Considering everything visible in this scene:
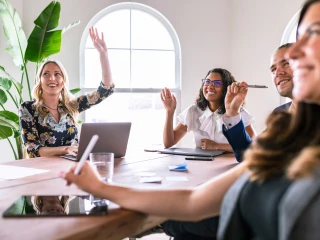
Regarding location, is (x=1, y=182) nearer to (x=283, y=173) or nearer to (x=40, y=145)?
(x=40, y=145)

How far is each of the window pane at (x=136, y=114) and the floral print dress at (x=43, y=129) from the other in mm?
1356

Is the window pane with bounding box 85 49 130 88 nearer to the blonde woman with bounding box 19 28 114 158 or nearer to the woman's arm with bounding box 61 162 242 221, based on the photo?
the blonde woman with bounding box 19 28 114 158

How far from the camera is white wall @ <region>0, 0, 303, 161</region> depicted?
3.53 m

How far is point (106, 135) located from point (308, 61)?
118cm

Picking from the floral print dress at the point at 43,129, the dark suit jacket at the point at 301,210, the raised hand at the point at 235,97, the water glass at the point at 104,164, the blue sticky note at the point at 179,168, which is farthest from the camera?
the floral print dress at the point at 43,129

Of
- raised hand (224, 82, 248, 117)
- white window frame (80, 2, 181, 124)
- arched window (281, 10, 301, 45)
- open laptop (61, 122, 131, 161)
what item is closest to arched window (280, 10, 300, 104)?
arched window (281, 10, 301, 45)

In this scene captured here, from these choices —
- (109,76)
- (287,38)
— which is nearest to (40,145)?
(109,76)

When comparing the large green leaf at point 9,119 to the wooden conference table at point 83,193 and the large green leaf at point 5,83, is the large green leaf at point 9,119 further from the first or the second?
the wooden conference table at point 83,193

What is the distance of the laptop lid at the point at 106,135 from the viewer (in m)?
1.69

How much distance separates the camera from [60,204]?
107cm

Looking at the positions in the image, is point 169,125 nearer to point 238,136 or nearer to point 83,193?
point 238,136

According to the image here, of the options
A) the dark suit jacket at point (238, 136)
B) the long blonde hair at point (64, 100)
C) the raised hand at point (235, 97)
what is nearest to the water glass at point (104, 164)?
the dark suit jacket at point (238, 136)

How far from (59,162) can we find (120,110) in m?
2.05

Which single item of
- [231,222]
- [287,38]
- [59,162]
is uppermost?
[287,38]
